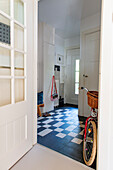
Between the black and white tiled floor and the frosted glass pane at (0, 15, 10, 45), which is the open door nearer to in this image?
the black and white tiled floor

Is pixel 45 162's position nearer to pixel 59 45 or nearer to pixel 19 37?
pixel 19 37

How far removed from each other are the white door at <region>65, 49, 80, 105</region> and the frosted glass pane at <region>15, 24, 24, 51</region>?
3.44 meters

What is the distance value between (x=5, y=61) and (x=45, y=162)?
1238mm

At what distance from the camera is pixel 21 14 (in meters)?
1.39

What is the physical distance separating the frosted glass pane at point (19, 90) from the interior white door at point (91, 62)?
6.51 feet

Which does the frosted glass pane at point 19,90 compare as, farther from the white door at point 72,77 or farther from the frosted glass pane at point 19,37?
the white door at point 72,77

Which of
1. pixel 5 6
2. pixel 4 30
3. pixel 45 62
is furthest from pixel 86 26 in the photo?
pixel 4 30

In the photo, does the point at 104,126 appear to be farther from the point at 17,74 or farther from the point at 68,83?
the point at 68,83

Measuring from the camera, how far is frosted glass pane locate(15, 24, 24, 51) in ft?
4.41

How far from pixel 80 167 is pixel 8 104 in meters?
1.06

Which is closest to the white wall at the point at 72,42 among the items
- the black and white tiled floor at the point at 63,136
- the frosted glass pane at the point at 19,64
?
the black and white tiled floor at the point at 63,136

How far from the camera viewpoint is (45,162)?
1.33m

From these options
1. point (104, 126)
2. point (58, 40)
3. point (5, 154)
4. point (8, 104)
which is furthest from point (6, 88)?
point (58, 40)

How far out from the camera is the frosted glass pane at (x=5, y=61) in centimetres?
117
